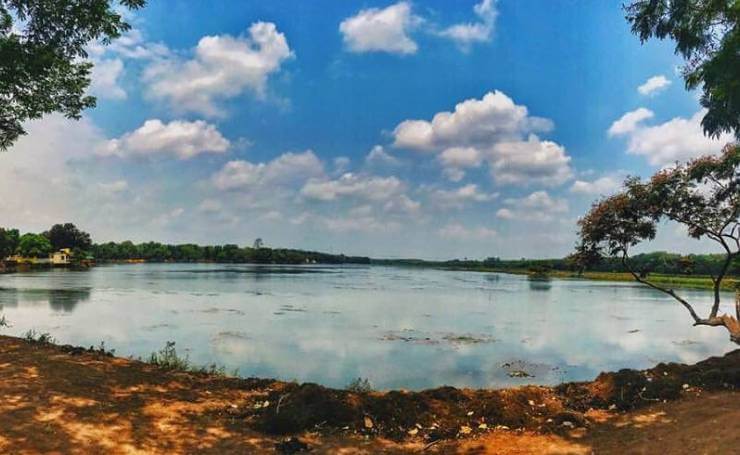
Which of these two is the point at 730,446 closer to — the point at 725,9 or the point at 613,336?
the point at 725,9

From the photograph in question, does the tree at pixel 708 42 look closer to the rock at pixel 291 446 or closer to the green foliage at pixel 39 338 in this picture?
the rock at pixel 291 446

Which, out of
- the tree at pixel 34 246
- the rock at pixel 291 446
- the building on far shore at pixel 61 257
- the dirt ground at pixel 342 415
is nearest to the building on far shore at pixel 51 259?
the building on far shore at pixel 61 257

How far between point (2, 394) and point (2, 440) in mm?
1837

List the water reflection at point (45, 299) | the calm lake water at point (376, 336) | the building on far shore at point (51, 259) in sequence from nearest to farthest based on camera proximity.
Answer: the calm lake water at point (376, 336)
the water reflection at point (45, 299)
the building on far shore at point (51, 259)

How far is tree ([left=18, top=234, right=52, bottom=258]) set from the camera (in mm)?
112688

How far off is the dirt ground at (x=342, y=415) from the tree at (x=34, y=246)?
403ft

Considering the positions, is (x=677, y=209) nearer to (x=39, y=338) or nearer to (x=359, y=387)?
(x=359, y=387)

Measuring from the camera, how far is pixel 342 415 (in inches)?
305

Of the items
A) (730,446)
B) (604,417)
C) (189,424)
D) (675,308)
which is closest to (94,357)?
(189,424)

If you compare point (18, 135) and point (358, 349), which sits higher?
point (18, 135)

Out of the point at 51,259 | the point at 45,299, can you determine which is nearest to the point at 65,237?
the point at 51,259

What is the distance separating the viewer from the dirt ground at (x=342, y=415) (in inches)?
253

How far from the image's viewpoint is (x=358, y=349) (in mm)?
19688

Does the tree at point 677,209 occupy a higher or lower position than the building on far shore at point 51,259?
higher
